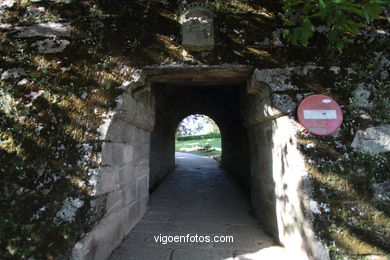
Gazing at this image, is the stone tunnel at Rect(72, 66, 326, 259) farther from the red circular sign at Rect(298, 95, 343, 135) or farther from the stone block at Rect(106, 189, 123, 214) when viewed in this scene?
the red circular sign at Rect(298, 95, 343, 135)

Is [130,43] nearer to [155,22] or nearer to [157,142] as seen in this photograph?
[155,22]

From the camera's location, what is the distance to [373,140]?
213cm

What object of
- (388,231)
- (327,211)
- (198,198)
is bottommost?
(198,198)

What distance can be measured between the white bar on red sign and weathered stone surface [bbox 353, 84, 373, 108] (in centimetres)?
28

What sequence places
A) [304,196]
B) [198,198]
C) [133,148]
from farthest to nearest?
[198,198] → [133,148] → [304,196]

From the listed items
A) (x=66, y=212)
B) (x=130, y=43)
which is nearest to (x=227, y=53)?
(x=130, y=43)

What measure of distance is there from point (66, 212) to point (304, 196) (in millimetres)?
2046

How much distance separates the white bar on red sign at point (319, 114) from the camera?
7.10 feet

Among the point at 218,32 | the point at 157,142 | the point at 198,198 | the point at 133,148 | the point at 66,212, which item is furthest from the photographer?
the point at 157,142

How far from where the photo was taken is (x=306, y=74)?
2.32 metres

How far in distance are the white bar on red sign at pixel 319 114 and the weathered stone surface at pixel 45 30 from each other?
2.58m

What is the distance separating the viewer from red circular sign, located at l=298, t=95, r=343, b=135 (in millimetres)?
2152

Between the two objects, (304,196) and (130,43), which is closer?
(304,196)

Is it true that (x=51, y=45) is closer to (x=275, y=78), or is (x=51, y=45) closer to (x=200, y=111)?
(x=275, y=78)
